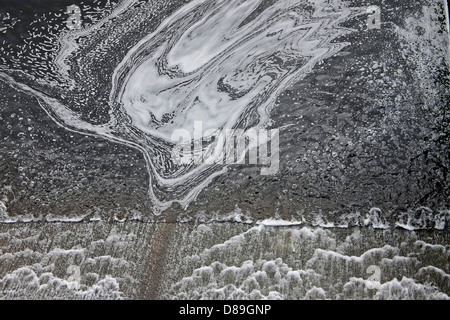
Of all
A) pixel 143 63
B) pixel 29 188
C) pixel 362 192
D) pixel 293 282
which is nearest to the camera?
pixel 293 282

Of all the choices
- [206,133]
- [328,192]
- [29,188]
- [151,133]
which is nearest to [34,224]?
[29,188]

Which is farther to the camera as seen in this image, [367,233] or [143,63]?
[143,63]

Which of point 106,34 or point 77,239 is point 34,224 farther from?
point 106,34

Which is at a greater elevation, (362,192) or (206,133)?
(206,133)

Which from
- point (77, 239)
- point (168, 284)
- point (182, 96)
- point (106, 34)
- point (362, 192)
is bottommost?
point (168, 284)

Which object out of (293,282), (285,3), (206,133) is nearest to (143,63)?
(206,133)

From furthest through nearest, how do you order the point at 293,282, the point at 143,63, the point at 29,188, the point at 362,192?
1. the point at 143,63
2. the point at 29,188
3. the point at 362,192
4. the point at 293,282
